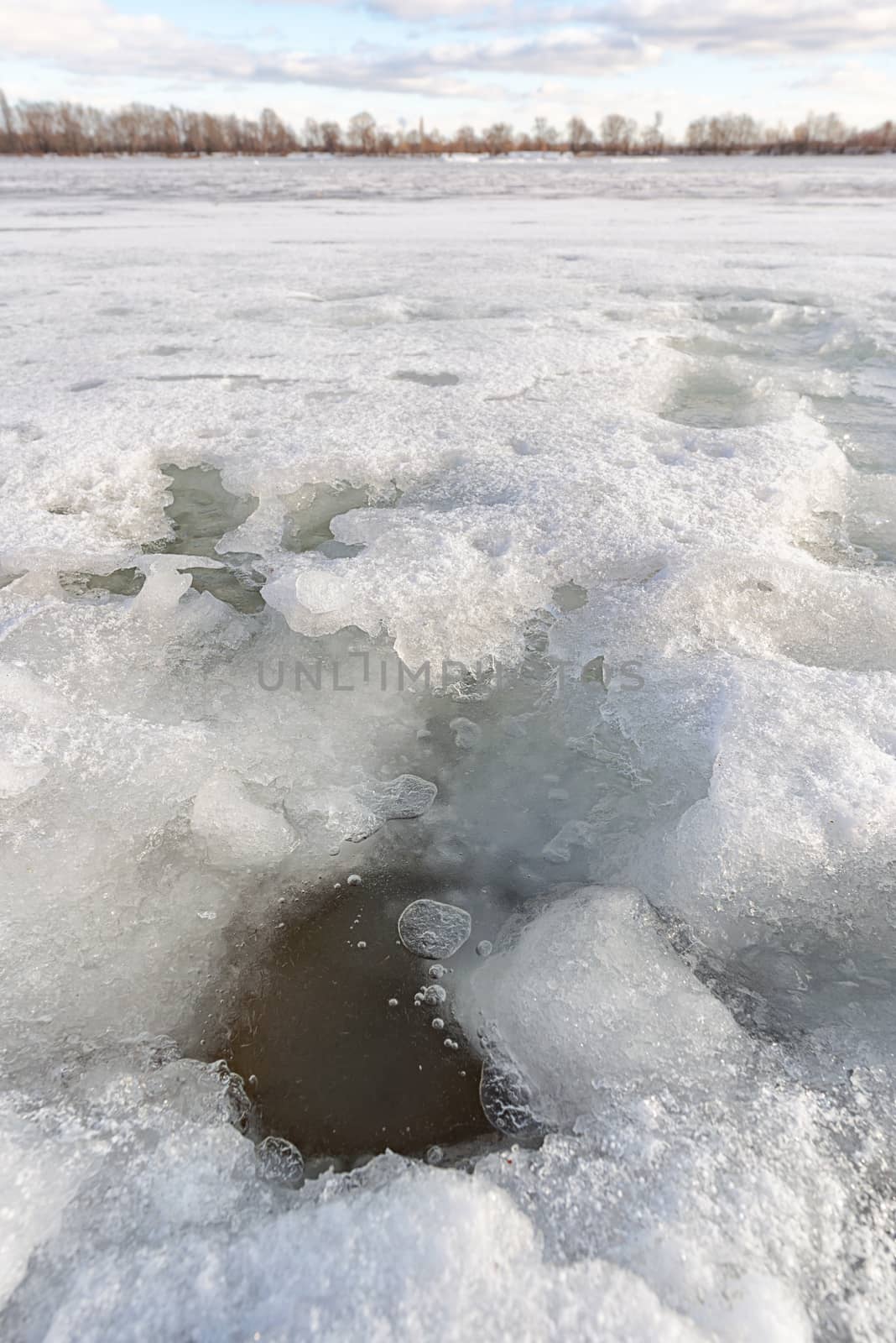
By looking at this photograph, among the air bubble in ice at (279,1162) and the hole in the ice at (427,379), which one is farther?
the hole in the ice at (427,379)

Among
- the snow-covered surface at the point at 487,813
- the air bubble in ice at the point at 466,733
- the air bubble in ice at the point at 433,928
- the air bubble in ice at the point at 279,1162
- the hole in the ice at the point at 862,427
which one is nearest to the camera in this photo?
the snow-covered surface at the point at 487,813

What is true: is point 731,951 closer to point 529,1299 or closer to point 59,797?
point 529,1299

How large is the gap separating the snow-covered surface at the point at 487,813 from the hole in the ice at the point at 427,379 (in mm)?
38

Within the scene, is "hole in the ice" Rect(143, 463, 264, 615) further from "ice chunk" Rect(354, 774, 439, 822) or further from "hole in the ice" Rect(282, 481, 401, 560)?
"ice chunk" Rect(354, 774, 439, 822)

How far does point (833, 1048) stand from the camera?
1209 mm

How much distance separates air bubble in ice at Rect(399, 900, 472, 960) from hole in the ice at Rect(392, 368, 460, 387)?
307cm

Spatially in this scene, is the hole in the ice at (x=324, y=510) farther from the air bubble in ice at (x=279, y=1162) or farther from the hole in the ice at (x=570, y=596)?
the air bubble in ice at (x=279, y=1162)

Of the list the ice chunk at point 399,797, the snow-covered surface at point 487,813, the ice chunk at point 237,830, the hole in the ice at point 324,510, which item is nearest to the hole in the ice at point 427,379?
the snow-covered surface at point 487,813

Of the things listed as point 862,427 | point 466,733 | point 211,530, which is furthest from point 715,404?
point 466,733

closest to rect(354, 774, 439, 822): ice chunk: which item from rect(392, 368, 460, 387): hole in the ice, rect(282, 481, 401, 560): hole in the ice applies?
rect(282, 481, 401, 560): hole in the ice

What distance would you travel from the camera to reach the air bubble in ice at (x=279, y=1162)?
42.4 inches

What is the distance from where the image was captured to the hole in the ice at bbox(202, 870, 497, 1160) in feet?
3.75

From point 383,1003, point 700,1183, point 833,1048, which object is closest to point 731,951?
point 833,1048

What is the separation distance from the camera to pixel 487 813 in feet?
5.41
